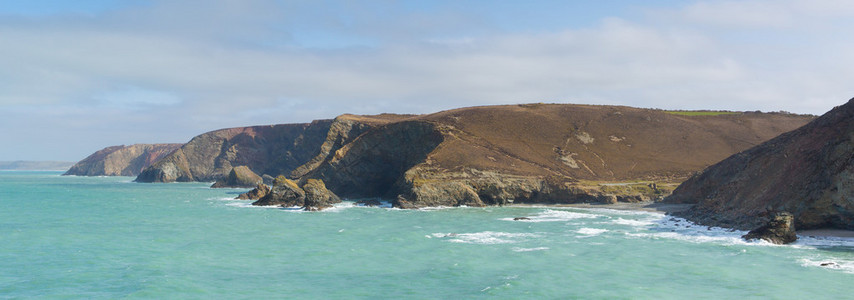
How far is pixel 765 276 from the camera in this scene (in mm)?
25484

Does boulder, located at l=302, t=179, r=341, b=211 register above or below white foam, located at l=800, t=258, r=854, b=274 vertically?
above

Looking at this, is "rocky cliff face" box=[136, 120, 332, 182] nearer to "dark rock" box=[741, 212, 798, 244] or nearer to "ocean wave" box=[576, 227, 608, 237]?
"ocean wave" box=[576, 227, 608, 237]

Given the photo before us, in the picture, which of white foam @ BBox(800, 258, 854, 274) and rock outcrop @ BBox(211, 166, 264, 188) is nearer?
white foam @ BBox(800, 258, 854, 274)

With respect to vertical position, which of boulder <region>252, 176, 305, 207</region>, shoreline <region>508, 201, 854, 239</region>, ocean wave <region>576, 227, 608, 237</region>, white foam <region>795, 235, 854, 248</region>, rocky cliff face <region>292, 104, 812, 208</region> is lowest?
ocean wave <region>576, 227, 608, 237</region>

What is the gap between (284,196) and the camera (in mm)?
73250

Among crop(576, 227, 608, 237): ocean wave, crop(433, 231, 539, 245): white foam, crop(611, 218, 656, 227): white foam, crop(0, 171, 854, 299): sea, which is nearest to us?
crop(0, 171, 854, 299): sea

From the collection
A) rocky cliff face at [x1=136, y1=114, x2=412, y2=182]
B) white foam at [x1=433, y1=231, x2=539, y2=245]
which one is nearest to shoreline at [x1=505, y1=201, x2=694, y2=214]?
white foam at [x1=433, y1=231, x2=539, y2=245]

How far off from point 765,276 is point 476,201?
46456mm

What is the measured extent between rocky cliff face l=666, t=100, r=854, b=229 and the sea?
8.37 feet

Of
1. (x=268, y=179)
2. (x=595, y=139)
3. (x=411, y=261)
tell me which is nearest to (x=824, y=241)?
(x=411, y=261)

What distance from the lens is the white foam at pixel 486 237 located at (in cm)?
3703

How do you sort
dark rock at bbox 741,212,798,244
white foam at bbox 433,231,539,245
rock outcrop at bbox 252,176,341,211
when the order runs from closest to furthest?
dark rock at bbox 741,212,798,244, white foam at bbox 433,231,539,245, rock outcrop at bbox 252,176,341,211

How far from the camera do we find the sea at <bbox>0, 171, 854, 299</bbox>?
76.6 feet

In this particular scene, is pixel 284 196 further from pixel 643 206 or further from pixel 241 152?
pixel 241 152
